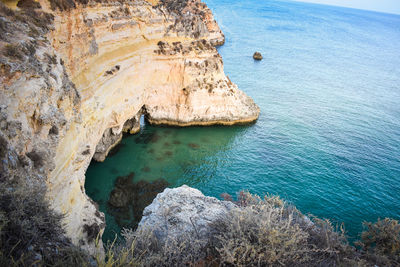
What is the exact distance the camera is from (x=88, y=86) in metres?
17.6

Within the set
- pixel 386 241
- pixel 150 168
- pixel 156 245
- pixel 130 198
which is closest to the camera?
pixel 156 245

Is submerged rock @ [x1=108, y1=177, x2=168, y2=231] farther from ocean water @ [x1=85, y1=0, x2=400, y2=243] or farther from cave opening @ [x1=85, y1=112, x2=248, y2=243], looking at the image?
ocean water @ [x1=85, y1=0, x2=400, y2=243]

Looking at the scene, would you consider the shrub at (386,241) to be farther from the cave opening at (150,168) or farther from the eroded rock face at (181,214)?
the cave opening at (150,168)

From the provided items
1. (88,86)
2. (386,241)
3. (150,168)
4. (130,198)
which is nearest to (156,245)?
(130,198)

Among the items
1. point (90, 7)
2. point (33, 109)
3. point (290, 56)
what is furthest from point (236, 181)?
point (290, 56)

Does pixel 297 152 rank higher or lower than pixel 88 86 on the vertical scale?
lower

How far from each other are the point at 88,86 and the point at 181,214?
11931mm

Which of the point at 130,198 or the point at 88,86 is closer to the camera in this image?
the point at 88,86

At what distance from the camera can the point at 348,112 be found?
118 feet

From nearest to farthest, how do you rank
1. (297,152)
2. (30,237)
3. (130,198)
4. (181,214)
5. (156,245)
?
(30,237), (156,245), (181,214), (130,198), (297,152)

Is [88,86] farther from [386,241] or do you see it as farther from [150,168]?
[386,241]

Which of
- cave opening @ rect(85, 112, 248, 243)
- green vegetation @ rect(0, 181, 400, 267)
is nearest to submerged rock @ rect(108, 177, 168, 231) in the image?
cave opening @ rect(85, 112, 248, 243)

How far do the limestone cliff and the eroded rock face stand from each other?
4.09m

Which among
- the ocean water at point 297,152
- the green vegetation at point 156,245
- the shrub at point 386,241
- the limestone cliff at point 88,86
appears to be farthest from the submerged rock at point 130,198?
the shrub at point 386,241
